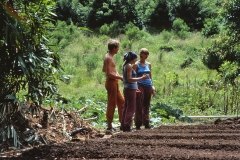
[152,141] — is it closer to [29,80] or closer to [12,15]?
[29,80]

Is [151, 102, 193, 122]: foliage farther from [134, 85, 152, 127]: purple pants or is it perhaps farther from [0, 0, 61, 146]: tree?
[0, 0, 61, 146]: tree

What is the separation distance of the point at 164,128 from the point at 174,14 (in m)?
24.7

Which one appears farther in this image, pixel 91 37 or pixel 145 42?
pixel 91 37

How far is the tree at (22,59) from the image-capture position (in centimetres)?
554

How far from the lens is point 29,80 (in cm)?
589

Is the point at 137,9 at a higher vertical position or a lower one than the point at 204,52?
higher

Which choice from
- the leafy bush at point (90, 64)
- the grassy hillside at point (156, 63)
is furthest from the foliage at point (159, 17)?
the leafy bush at point (90, 64)

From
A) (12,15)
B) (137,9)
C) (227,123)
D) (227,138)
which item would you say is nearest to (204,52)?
(227,123)

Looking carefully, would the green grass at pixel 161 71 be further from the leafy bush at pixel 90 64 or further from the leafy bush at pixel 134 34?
the leafy bush at pixel 134 34

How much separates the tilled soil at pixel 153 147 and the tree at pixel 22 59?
73 centimetres

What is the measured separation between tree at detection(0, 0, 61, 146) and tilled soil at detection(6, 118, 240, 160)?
732mm

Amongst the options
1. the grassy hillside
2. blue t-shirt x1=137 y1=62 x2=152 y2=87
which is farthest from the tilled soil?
the grassy hillside

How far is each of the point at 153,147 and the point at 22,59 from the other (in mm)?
1989

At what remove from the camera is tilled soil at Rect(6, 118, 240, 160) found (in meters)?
4.98
